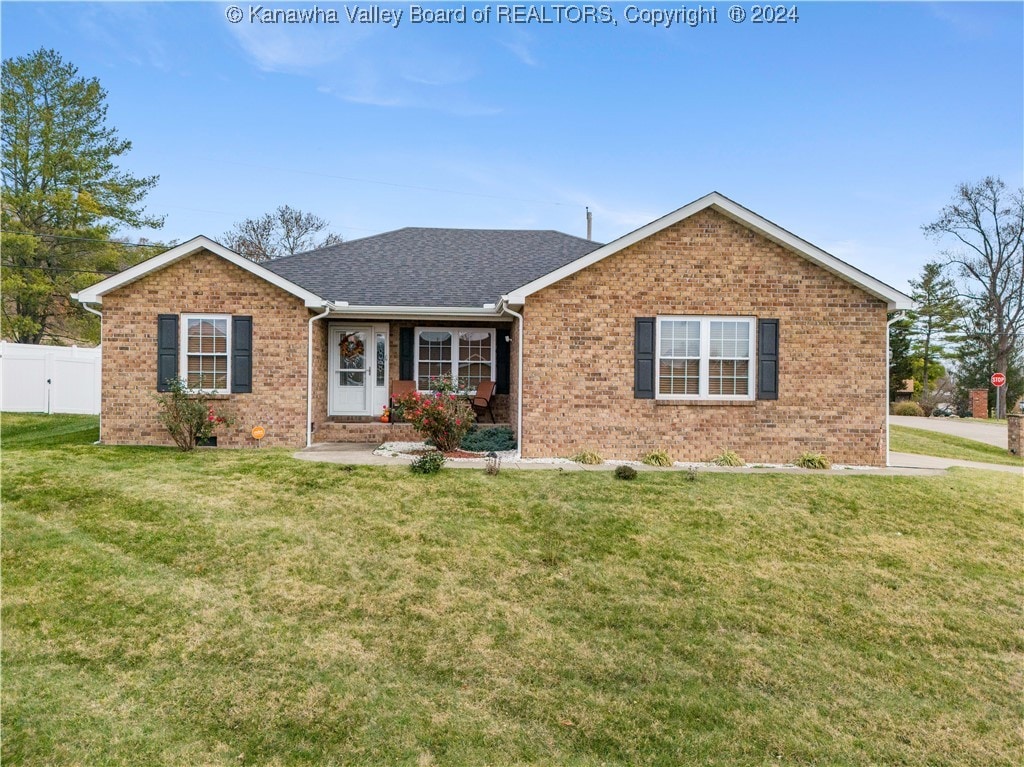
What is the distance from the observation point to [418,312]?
1152cm

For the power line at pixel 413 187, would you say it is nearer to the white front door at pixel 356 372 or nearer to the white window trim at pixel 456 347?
the white window trim at pixel 456 347

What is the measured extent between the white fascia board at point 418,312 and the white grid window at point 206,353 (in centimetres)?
216

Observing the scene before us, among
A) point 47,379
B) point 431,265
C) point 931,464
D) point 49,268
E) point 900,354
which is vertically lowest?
point 931,464

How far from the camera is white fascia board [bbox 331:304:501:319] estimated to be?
1124 cm

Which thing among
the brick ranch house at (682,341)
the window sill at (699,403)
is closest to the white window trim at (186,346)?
the brick ranch house at (682,341)

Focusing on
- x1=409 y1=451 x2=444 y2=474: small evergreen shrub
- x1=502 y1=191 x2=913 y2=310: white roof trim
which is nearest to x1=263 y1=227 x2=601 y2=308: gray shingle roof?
x1=502 y1=191 x2=913 y2=310: white roof trim

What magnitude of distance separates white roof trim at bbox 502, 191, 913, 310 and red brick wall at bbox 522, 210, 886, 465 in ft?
0.45

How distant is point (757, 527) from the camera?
22.8ft

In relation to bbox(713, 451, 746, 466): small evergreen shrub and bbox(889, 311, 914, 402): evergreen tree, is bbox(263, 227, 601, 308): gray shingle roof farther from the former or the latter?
bbox(889, 311, 914, 402): evergreen tree

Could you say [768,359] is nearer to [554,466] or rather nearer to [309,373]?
[554,466]

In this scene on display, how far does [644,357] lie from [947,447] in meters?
11.3

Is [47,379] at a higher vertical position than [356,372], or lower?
lower

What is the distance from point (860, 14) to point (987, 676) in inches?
A: 412

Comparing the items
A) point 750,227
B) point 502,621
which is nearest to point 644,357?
point 750,227
